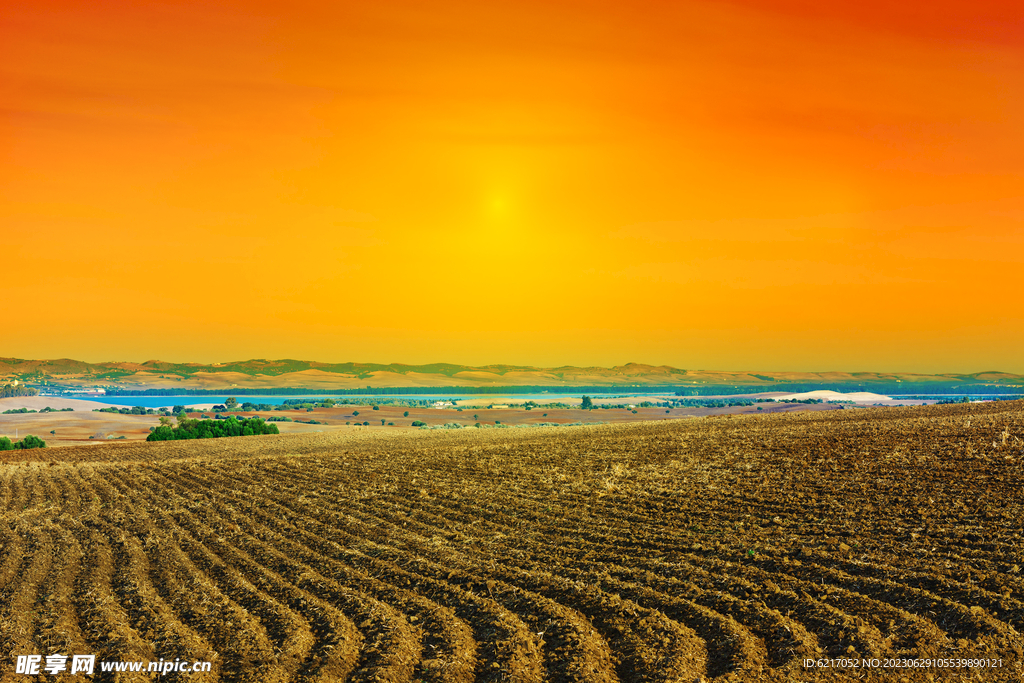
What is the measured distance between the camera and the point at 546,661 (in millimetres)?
9859

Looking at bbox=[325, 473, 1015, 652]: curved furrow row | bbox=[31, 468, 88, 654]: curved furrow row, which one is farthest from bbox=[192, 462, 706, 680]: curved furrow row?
bbox=[31, 468, 88, 654]: curved furrow row

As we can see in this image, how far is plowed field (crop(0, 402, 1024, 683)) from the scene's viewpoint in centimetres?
992

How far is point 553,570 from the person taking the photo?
46.9 feet

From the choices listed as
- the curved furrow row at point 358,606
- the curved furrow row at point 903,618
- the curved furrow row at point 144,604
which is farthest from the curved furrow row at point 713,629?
the curved furrow row at point 144,604

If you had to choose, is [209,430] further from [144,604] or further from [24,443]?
[144,604]

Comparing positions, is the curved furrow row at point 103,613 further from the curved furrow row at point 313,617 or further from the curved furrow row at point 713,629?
the curved furrow row at point 713,629

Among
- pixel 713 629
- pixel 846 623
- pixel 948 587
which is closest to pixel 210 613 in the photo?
pixel 713 629

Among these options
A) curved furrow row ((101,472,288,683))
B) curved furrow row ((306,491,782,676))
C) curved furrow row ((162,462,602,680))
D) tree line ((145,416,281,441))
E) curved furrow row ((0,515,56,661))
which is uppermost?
curved furrow row ((306,491,782,676))

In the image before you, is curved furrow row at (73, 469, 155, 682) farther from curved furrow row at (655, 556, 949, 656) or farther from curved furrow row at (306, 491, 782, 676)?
curved furrow row at (655, 556, 949, 656)

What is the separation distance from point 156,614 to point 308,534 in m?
6.51

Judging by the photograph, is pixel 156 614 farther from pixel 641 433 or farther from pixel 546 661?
pixel 641 433

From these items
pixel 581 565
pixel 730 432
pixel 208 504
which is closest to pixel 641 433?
pixel 730 432

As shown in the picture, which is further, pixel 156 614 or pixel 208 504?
pixel 208 504

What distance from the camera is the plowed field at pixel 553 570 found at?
9.92 meters
